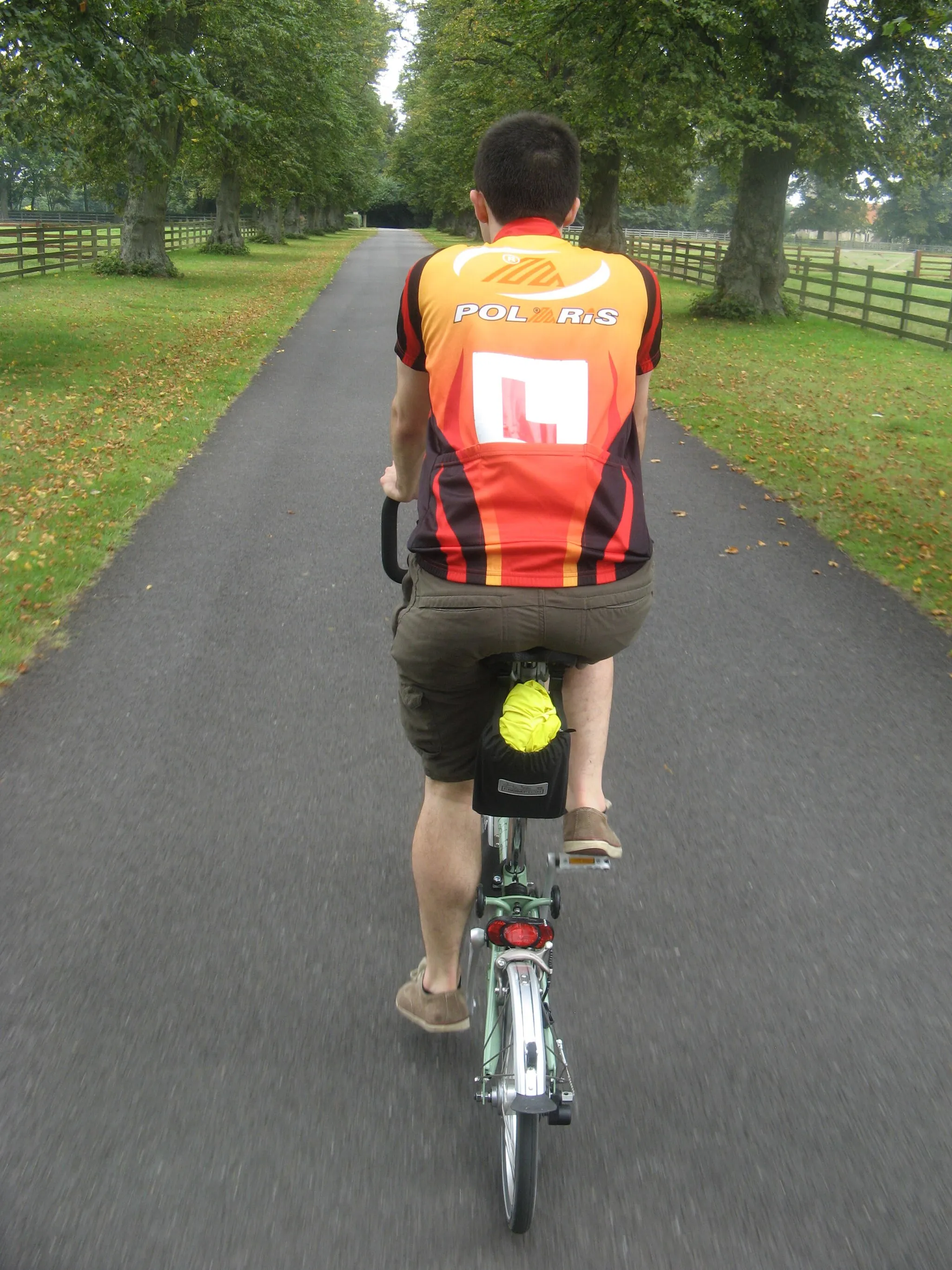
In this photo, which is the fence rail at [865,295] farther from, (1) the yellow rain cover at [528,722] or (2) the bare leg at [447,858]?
(1) the yellow rain cover at [528,722]

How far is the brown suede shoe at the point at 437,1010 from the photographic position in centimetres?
282

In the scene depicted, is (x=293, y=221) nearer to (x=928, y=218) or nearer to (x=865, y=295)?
(x=865, y=295)

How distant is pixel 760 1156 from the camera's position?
2539 mm

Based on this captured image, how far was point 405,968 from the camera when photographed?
3191 mm

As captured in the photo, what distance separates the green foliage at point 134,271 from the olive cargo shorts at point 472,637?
30525mm

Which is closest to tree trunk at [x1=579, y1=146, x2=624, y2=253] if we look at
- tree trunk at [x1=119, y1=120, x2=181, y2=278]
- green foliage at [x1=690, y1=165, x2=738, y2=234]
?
tree trunk at [x1=119, y1=120, x2=181, y2=278]

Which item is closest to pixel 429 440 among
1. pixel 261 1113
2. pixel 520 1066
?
pixel 520 1066

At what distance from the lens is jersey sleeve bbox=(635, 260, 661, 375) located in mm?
2328

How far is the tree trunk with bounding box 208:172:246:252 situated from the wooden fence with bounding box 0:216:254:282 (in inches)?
169

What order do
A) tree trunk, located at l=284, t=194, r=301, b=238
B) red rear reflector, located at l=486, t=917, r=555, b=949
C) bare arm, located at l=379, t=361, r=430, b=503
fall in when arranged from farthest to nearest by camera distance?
tree trunk, located at l=284, t=194, r=301, b=238 < bare arm, located at l=379, t=361, r=430, b=503 < red rear reflector, located at l=486, t=917, r=555, b=949

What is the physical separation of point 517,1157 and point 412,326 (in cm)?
169

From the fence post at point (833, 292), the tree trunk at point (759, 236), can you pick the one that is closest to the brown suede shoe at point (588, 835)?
the tree trunk at point (759, 236)

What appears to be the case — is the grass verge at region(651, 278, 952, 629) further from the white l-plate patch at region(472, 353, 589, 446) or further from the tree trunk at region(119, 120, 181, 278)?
the tree trunk at region(119, 120, 181, 278)

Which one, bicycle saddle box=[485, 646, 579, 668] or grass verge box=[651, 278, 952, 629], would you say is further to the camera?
grass verge box=[651, 278, 952, 629]
